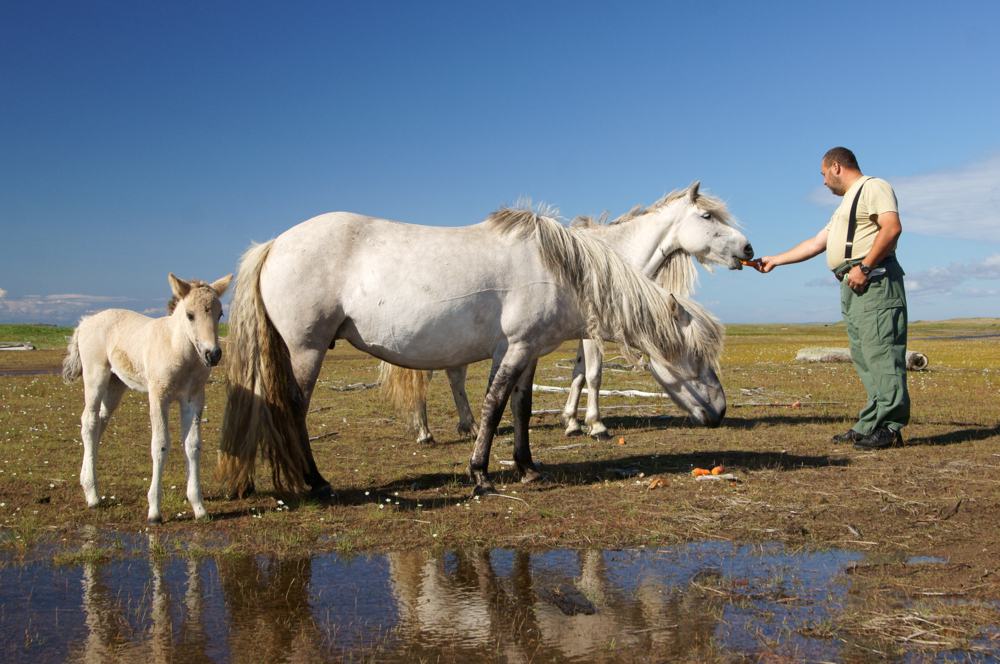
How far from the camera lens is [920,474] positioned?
6691 mm

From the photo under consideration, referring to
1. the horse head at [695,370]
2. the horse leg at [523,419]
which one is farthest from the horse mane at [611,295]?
the horse leg at [523,419]

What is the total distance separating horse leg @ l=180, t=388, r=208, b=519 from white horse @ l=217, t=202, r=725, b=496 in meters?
0.40

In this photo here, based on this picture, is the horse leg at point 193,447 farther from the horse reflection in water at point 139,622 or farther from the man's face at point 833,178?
the man's face at point 833,178

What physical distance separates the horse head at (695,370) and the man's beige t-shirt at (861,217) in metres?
2.42

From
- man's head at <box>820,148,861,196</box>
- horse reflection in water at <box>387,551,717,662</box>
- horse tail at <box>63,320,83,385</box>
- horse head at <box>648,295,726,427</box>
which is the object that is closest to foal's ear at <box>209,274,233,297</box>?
horse tail at <box>63,320,83,385</box>

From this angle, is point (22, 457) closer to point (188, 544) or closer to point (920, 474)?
point (188, 544)

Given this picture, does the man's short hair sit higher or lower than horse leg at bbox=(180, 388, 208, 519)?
higher

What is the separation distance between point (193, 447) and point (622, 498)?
391 cm

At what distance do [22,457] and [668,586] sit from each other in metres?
8.57

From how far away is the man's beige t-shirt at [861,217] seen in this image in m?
7.84

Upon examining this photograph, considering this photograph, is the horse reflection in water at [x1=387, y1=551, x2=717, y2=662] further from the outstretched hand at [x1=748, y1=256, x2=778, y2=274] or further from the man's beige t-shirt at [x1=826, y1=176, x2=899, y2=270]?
the outstretched hand at [x1=748, y1=256, x2=778, y2=274]

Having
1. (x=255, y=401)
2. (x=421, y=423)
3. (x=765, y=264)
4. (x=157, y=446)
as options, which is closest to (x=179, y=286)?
(x=255, y=401)

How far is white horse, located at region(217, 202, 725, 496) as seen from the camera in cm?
612

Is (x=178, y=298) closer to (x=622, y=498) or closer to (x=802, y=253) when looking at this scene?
(x=622, y=498)
